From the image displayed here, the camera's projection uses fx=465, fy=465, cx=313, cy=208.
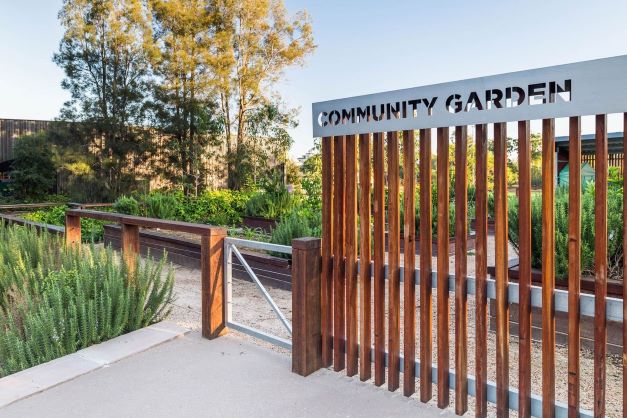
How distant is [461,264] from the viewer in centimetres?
207

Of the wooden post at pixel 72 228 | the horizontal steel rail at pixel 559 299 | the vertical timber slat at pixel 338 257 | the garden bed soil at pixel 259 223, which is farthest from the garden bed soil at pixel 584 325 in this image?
the garden bed soil at pixel 259 223

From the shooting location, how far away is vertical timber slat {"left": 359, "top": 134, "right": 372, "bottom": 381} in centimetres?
239

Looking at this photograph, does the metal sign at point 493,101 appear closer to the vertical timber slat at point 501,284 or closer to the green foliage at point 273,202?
the vertical timber slat at point 501,284

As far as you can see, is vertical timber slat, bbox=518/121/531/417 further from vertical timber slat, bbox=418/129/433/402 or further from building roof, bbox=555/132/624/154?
building roof, bbox=555/132/624/154

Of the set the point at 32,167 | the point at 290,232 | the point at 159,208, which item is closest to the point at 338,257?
the point at 290,232

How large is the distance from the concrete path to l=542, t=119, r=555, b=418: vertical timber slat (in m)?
0.49

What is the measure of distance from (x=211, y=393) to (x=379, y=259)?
110 centimetres

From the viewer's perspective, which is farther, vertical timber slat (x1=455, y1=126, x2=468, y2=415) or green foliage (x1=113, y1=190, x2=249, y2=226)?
green foliage (x1=113, y1=190, x2=249, y2=226)

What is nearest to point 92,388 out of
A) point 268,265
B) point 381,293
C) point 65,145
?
point 381,293

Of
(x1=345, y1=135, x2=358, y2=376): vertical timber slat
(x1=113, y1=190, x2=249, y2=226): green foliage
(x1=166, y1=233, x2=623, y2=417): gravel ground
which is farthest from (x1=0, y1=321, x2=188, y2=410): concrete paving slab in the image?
(x1=113, y1=190, x2=249, y2=226): green foliage

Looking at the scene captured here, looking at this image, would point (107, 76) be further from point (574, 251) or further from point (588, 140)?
point (574, 251)

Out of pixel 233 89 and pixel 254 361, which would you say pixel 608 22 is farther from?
pixel 233 89

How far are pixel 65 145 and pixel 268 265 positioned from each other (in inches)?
520

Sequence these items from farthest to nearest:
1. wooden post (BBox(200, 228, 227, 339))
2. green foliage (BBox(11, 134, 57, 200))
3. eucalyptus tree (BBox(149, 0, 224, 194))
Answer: eucalyptus tree (BBox(149, 0, 224, 194)) → green foliage (BBox(11, 134, 57, 200)) → wooden post (BBox(200, 228, 227, 339))
